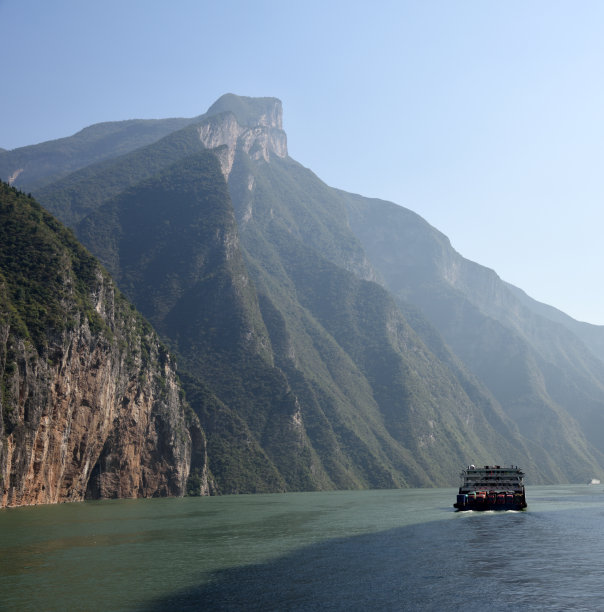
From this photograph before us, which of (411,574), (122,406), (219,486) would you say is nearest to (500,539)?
(411,574)

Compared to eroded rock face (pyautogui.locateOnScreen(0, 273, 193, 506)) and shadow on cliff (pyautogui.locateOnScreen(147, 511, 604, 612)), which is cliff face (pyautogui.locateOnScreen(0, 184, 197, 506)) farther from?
shadow on cliff (pyautogui.locateOnScreen(147, 511, 604, 612))

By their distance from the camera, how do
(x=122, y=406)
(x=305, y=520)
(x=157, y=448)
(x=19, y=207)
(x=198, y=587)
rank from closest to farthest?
1. (x=198, y=587)
2. (x=305, y=520)
3. (x=19, y=207)
4. (x=122, y=406)
5. (x=157, y=448)

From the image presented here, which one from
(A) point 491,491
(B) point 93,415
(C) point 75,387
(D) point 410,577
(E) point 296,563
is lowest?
(D) point 410,577

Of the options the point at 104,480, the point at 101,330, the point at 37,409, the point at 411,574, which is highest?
the point at 101,330

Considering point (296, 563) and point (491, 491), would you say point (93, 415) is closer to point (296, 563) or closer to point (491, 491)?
point (491, 491)

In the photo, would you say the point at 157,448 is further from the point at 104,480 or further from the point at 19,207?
the point at 19,207

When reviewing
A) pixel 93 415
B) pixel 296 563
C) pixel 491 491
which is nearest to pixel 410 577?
pixel 296 563
